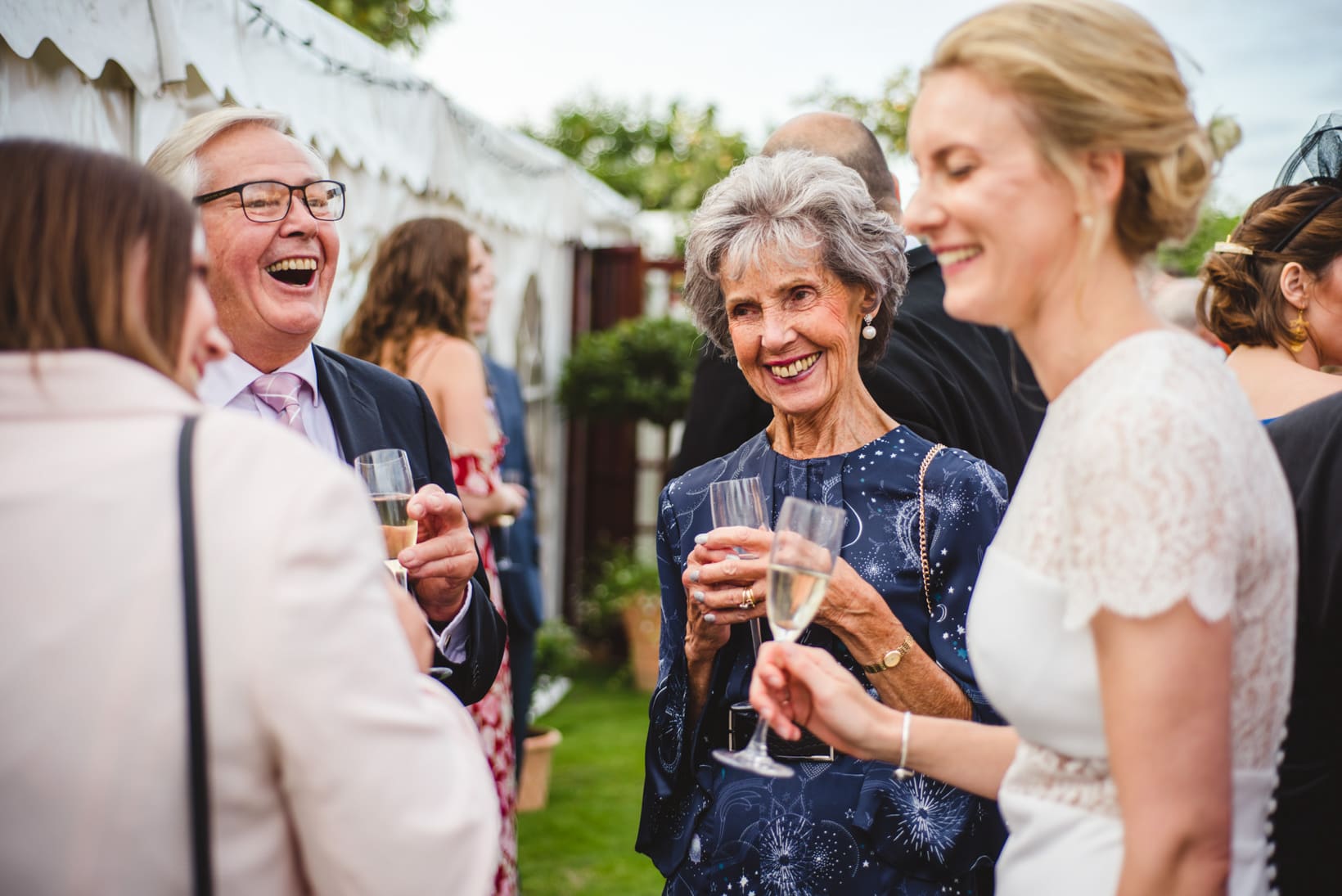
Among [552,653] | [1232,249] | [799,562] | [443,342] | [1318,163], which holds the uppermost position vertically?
[1318,163]

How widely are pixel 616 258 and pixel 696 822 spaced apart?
8122 millimetres

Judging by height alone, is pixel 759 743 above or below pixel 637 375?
below

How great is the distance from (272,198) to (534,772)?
13.9 ft

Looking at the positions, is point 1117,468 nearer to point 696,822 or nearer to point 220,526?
point 220,526

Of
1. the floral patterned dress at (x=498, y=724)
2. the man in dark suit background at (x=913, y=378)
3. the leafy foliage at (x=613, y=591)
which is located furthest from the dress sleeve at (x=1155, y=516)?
the leafy foliage at (x=613, y=591)

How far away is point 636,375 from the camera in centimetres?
884

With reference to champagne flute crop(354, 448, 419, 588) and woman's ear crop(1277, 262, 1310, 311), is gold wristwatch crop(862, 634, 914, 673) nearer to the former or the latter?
champagne flute crop(354, 448, 419, 588)

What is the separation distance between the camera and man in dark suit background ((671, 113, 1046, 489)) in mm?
2949

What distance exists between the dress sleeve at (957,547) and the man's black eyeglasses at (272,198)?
152 centimetres

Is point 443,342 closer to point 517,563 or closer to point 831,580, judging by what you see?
point 517,563

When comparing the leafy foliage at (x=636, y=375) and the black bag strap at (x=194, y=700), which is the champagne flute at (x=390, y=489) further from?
the leafy foliage at (x=636, y=375)

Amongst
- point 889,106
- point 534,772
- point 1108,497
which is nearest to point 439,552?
point 1108,497

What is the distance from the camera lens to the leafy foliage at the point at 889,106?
941 centimetres

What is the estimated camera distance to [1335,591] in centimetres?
164
